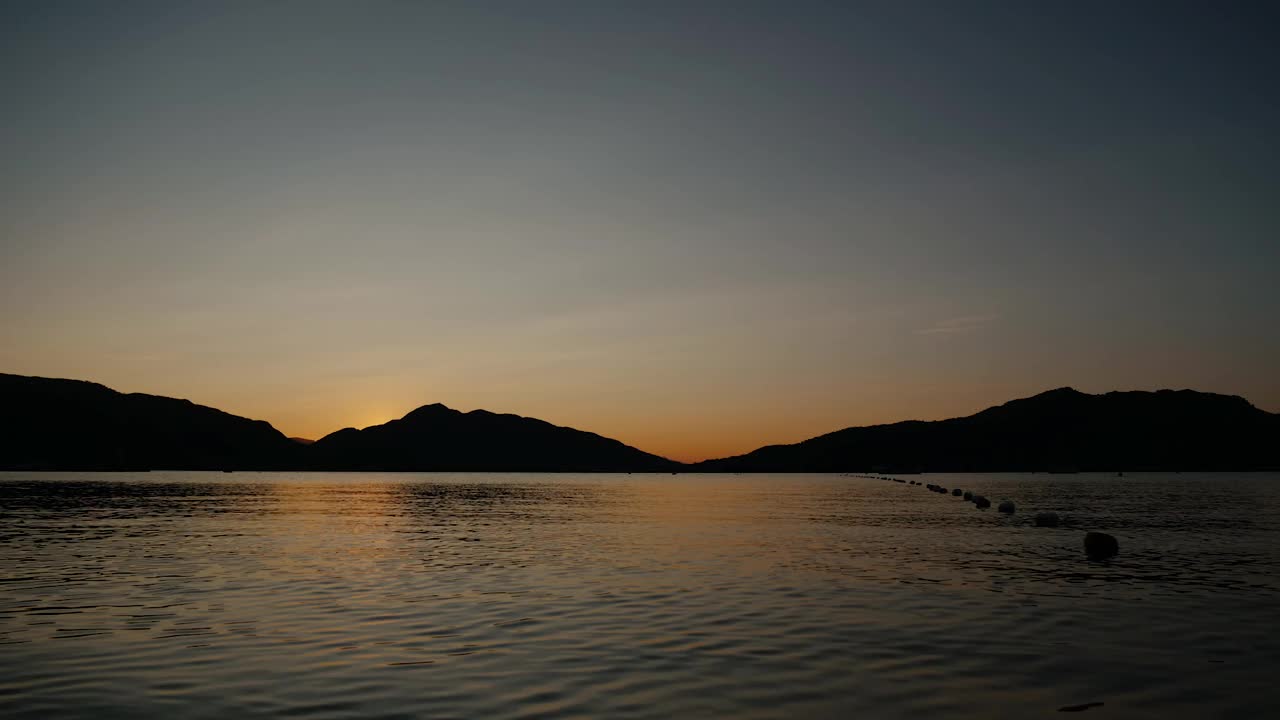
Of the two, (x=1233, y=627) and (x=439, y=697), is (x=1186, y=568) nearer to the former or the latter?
(x=1233, y=627)

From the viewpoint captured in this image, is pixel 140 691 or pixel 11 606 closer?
pixel 140 691

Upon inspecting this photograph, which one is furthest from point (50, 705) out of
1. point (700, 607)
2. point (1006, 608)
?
point (1006, 608)

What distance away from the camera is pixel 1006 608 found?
24.0m

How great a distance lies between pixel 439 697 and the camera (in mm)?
14445

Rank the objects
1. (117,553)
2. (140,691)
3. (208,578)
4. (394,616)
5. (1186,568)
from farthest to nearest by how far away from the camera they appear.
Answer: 1. (117,553)
2. (1186,568)
3. (208,578)
4. (394,616)
5. (140,691)

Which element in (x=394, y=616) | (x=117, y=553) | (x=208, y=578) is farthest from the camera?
(x=117, y=553)

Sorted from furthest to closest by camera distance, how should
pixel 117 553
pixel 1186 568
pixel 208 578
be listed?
pixel 117 553 < pixel 1186 568 < pixel 208 578

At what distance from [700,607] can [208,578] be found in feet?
56.7

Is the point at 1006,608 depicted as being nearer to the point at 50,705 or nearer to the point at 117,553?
the point at 50,705

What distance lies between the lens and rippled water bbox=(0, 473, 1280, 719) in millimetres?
14531

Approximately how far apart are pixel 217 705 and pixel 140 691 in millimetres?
2030

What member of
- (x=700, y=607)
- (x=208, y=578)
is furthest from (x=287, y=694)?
(x=208, y=578)

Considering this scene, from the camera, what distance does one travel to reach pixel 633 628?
21.1 m

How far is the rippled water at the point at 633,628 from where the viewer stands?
1453cm
